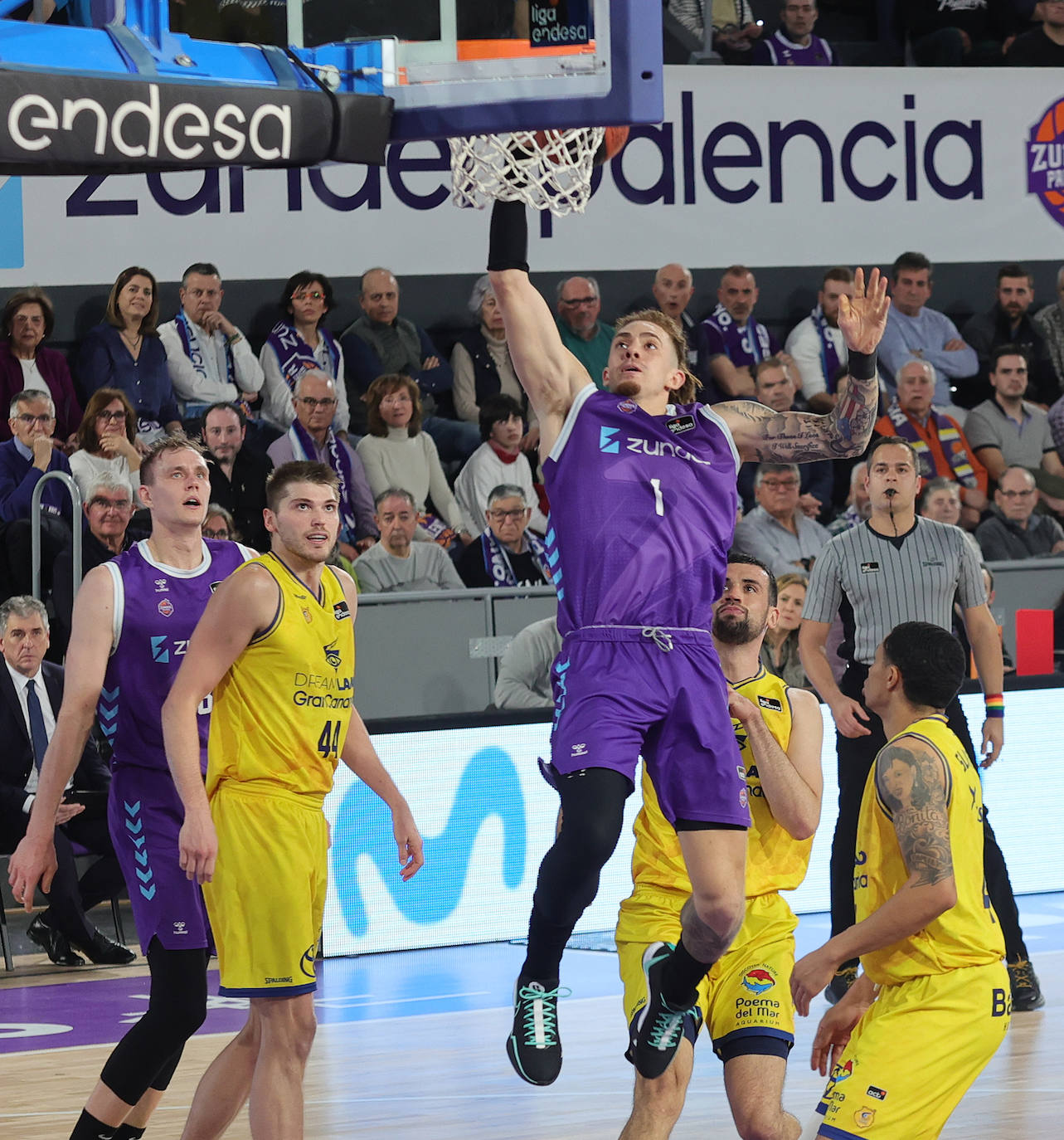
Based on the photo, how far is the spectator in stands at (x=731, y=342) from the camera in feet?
41.3

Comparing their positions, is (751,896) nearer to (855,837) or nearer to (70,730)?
(70,730)

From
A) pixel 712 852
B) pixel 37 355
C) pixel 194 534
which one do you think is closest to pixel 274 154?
pixel 194 534

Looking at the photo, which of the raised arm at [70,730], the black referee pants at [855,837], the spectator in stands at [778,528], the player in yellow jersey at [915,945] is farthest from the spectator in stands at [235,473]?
the player in yellow jersey at [915,945]

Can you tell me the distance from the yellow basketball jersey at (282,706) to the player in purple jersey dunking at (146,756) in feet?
0.84

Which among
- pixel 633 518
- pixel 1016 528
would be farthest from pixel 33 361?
pixel 633 518

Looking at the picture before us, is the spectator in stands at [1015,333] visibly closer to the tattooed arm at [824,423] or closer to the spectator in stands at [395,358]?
the spectator in stands at [395,358]

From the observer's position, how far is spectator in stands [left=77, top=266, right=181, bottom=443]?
1068 cm

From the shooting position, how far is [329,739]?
528 centimetres

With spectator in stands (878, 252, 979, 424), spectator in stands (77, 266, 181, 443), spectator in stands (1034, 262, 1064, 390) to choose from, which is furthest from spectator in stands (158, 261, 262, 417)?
spectator in stands (1034, 262, 1064, 390)

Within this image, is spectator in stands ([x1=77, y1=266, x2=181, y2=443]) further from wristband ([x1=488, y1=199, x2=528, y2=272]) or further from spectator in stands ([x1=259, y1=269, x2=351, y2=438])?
wristband ([x1=488, y1=199, x2=528, y2=272])

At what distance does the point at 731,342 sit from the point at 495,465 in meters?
2.21

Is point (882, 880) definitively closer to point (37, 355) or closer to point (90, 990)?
point (90, 990)

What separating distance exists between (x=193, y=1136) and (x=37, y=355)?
6.36 metres

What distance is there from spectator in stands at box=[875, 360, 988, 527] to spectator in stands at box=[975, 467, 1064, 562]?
0.38m
